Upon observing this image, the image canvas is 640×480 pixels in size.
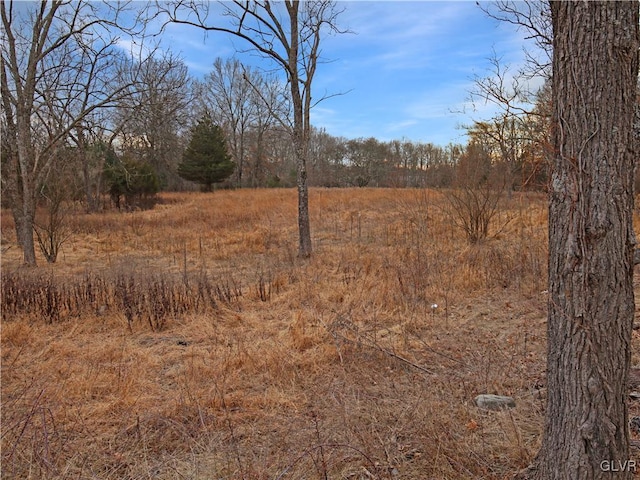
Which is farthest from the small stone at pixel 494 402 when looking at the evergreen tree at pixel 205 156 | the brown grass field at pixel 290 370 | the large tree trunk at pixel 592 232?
the evergreen tree at pixel 205 156

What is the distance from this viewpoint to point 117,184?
794 inches

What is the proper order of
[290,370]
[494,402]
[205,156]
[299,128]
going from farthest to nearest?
1. [205,156]
2. [299,128]
3. [290,370]
4. [494,402]

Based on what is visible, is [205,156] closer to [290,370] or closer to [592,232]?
[290,370]

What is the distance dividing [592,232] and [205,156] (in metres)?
29.9

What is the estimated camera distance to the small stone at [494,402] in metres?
2.57

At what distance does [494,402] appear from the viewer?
8.52ft

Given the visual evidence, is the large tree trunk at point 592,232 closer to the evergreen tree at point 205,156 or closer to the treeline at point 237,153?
the treeline at point 237,153

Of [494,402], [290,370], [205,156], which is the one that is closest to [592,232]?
[494,402]

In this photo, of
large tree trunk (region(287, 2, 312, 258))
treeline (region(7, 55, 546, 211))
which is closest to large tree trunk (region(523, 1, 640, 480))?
treeline (region(7, 55, 546, 211))

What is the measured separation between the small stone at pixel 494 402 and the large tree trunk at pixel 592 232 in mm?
1034

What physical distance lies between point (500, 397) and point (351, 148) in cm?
4106

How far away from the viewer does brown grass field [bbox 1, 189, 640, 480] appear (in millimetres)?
2166

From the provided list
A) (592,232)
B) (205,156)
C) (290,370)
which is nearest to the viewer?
(592,232)

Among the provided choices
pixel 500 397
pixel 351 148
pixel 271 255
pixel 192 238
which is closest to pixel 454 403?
pixel 500 397
